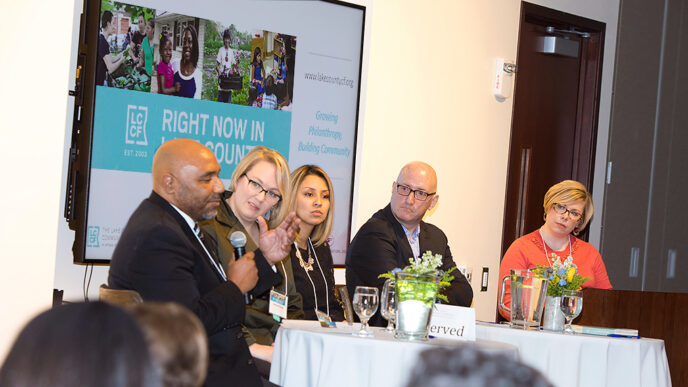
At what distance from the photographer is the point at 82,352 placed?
80cm

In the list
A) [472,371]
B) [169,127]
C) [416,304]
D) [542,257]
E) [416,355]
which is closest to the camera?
[472,371]

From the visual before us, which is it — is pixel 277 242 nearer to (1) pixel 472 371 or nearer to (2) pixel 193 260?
(2) pixel 193 260

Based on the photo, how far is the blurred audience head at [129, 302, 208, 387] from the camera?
83 cm

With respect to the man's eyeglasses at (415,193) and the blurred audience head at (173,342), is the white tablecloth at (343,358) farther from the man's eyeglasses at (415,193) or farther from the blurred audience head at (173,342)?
the blurred audience head at (173,342)

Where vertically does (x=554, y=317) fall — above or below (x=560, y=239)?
below

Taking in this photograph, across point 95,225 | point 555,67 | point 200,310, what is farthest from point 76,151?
point 555,67

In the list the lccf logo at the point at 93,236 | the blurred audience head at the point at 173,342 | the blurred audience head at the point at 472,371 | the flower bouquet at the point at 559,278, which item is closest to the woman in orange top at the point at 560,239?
the flower bouquet at the point at 559,278

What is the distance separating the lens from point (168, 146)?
3.06 m

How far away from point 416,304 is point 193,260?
0.86 m

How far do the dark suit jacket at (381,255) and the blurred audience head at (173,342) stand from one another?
11.4ft

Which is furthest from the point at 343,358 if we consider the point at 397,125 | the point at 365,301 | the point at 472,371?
the point at 397,125

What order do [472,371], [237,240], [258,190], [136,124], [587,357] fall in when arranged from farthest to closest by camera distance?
[136,124] < [258,190] < [587,357] < [237,240] < [472,371]

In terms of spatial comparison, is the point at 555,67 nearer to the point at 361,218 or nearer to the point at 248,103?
the point at 361,218

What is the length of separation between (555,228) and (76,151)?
9.22 ft
